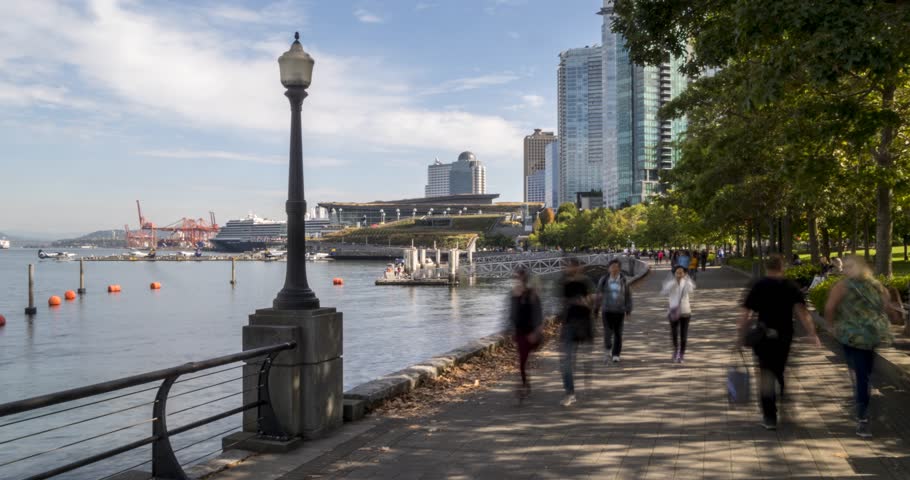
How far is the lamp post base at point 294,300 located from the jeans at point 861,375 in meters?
5.60

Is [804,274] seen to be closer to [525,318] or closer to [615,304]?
[615,304]

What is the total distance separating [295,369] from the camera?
770 centimetres

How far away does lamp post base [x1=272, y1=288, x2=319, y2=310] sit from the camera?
26.1 ft

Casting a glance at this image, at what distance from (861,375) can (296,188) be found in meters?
6.24

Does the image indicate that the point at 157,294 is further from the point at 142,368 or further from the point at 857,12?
the point at 857,12

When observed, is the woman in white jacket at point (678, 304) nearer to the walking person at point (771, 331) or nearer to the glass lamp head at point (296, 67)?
the walking person at point (771, 331)

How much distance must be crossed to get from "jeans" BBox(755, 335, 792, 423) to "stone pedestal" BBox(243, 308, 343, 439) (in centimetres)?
456

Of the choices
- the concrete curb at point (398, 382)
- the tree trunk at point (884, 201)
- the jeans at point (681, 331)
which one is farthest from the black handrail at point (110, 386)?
the tree trunk at point (884, 201)

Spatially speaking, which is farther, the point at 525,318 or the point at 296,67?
the point at 525,318

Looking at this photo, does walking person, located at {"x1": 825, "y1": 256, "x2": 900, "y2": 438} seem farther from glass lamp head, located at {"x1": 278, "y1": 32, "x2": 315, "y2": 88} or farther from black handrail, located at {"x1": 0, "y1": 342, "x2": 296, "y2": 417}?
glass lamp head, located at {"x1": 278, "y1": 32, "x2": 315, "y2": 88}

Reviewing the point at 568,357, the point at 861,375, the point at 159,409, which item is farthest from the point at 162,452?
the point at 861,375

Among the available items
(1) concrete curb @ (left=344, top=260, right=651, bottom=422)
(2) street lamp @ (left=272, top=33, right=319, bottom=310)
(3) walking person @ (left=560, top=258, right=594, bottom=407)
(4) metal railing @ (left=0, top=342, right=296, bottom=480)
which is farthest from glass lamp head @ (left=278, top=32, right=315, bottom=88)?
(3) walking person @ (left=560, top=258, right=594, bottom=407)

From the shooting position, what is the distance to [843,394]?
32.0 feet

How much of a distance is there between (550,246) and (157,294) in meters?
110
